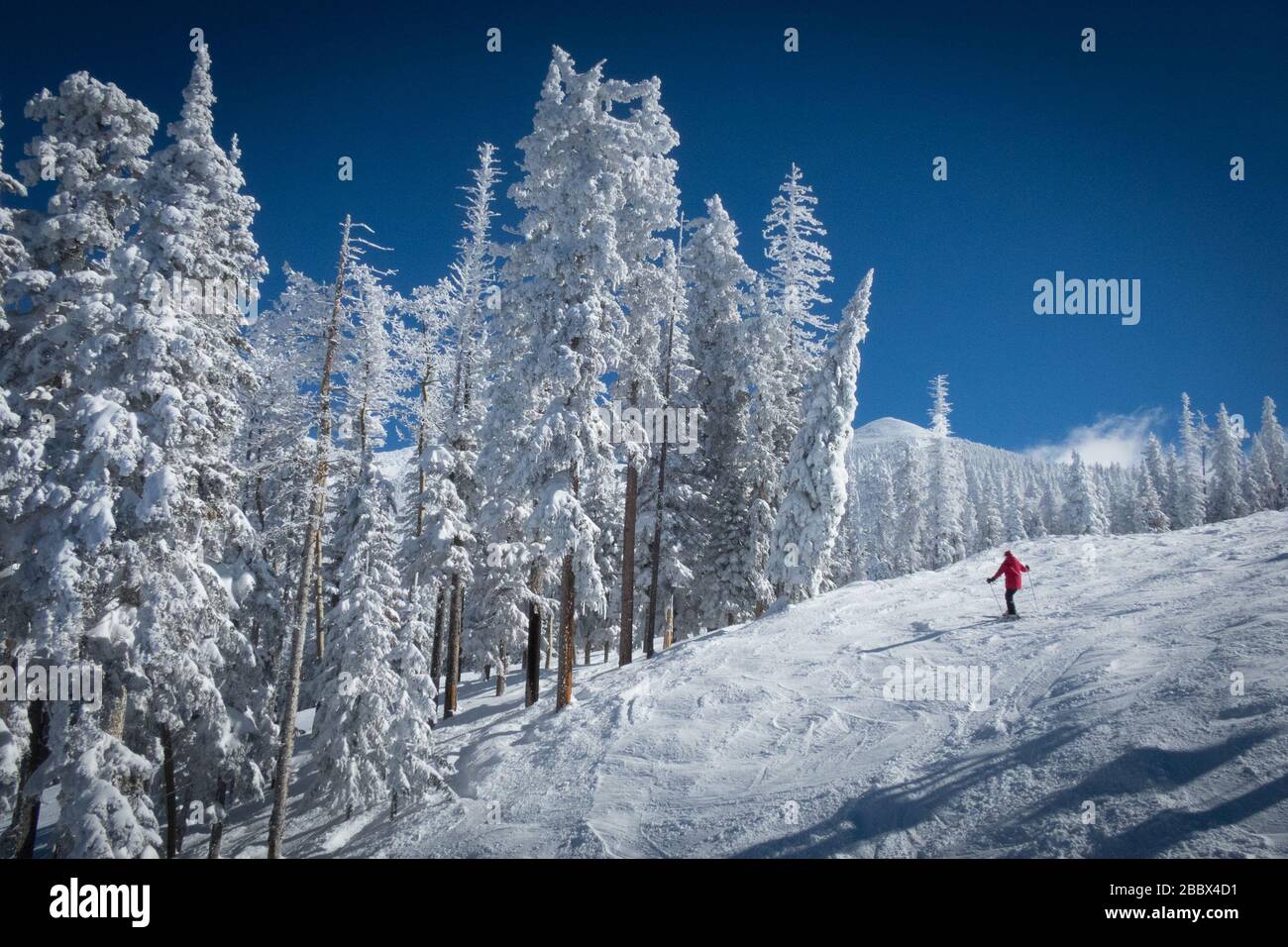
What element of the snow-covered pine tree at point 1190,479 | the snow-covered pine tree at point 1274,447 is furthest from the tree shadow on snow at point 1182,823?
the snow-covered pine tree at point 1274,447

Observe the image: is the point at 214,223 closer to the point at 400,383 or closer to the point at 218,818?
the point at 400,383

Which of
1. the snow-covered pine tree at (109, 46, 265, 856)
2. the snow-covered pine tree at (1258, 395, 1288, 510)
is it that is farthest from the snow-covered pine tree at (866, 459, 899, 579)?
the snow-covered pine tree at (109, 46, 265, 856)

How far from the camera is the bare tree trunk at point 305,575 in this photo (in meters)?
13.3

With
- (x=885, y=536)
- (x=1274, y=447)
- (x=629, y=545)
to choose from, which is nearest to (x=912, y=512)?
(x=885, y=536)

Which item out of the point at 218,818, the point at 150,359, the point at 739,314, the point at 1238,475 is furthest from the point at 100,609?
the point at 1238,475

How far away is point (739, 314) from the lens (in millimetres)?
27875

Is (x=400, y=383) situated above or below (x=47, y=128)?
below

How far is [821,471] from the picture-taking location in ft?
80.8

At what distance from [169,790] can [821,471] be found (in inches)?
951

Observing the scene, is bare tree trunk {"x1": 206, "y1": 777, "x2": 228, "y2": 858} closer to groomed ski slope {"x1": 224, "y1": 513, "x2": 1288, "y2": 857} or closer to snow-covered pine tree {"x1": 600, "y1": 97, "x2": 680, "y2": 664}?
groomed ski slope {"x1": 224, "y1": 513, "x2": 1288, "y2": 857}

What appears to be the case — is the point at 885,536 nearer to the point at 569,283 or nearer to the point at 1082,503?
the point at 1082,503

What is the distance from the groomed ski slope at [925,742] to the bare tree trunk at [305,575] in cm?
210
